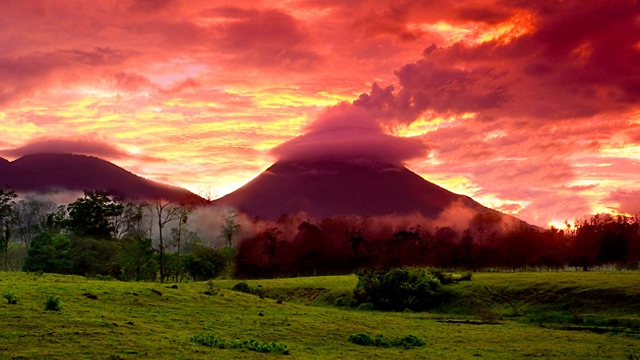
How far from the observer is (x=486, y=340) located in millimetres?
43156

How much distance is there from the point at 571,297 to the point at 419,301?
17689 mm

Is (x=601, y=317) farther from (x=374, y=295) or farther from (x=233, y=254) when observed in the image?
(x=233, y=254)

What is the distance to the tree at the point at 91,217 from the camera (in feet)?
422

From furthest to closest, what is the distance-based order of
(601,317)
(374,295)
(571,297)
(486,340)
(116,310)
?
1. (374,295)
2. (571,297)
3. (601,317)
4. (486,340)
5. (116,310)

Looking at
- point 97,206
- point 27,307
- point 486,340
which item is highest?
point 97,206

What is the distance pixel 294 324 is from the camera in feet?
133

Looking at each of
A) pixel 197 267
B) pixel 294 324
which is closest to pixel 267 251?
pixel 197 267

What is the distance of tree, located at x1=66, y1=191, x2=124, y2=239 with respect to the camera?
128m

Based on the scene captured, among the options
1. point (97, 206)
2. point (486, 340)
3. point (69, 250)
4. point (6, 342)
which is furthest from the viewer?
point (97, 206)

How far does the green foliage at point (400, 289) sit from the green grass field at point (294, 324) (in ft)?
11.6

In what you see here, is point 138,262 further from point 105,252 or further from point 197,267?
point 197,267

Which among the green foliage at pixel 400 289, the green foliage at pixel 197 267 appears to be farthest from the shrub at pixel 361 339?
the green foliage at pixel 197 267

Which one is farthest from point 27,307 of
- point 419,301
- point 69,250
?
point 69,250

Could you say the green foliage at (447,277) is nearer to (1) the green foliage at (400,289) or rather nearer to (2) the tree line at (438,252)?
(1) the green foliage at (400,289)
